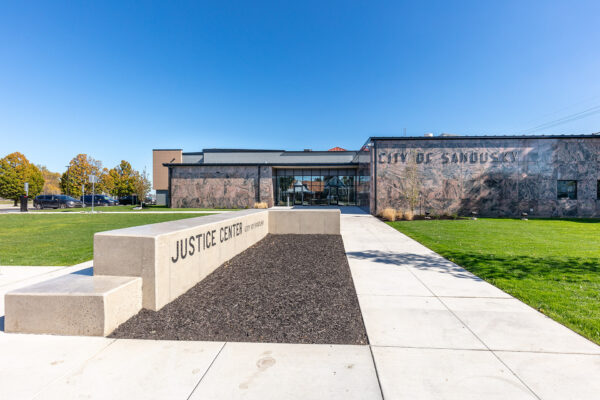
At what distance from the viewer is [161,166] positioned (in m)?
48.2

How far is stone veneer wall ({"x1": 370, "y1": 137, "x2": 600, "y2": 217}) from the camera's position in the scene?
72.1 feet

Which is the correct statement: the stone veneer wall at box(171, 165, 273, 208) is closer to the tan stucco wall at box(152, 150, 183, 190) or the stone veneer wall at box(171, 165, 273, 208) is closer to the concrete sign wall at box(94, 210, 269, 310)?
the tan stucco wall at box(152, 150, 183, 190)

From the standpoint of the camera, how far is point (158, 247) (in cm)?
421

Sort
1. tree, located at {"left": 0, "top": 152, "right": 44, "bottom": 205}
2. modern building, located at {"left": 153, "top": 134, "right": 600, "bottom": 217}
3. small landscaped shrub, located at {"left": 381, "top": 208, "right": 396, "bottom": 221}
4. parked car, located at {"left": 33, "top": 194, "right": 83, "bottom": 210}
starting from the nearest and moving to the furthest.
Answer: small landscaped shrub, located at {"left": 381, "top": 208, "right": 396, "bottom": 221} < modern building, located at {"left": 153, "top": 134, "right": 600, "bottom": 217} < parked car, located at {"left": 33, "top": 194, "right": 83, "bottom": 210} < tree, located at {"left": 0, "top": 152, "right": 44, "bottom": 205}

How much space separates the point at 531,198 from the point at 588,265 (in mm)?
18861

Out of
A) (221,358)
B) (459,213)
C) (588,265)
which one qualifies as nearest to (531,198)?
(459,213)

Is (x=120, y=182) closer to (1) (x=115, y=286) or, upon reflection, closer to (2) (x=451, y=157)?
(2) (x=451, y=157)

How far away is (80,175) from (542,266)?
76.0m

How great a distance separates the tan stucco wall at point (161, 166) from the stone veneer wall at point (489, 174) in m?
38.6

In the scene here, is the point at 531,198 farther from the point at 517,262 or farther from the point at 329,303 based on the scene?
the point at 329,303

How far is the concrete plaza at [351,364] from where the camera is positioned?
2607 millimetres

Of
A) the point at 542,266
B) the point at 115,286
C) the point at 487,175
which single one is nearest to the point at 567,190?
the point at 487,175

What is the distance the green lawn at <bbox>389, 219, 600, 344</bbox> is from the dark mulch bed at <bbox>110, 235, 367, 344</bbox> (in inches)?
125

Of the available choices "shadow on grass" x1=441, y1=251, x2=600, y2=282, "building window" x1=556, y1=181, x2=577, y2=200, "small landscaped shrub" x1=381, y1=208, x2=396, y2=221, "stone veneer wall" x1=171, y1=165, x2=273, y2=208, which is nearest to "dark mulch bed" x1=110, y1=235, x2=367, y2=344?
"shadow on grass" x1=441, y1=251, x2=600, y2=282
